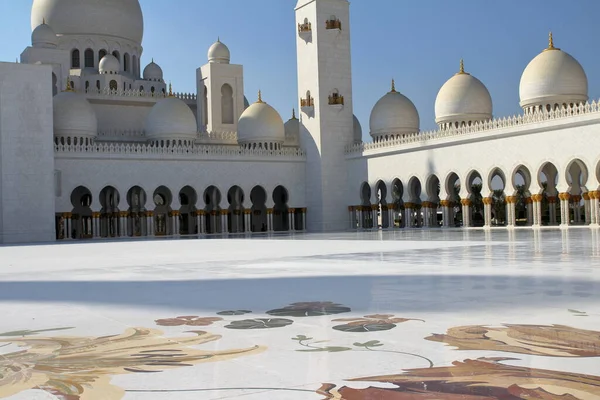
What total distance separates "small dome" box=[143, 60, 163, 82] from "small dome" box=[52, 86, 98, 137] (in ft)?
24.6

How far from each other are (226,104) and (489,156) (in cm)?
1419

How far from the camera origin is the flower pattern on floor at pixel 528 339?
2.92 meters

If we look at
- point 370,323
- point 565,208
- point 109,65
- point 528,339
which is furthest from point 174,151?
point 528,339

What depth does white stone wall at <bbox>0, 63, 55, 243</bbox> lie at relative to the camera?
24703 millimetres

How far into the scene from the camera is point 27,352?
10.6 ft

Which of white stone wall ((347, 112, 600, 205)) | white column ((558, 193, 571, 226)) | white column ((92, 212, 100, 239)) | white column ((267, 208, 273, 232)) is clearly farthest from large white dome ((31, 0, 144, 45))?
white column ((558, 193, 571, 226))

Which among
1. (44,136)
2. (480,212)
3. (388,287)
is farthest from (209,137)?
(388,287)

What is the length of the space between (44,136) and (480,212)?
740 inches

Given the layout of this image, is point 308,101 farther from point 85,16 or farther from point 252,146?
point 85,16

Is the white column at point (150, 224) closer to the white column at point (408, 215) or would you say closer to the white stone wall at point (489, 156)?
the white stone wall at point (489, 156)

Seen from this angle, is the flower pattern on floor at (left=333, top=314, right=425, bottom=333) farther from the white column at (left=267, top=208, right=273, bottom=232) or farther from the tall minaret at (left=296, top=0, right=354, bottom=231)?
the white column at (left=267, top=208, right=273, bottom=232)

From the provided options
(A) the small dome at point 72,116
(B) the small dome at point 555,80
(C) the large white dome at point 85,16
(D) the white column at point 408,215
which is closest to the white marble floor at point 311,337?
(B) the small dome at point 555,80

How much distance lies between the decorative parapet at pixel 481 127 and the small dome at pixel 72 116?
33.3 ft

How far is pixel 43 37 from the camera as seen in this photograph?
32.1 meters
